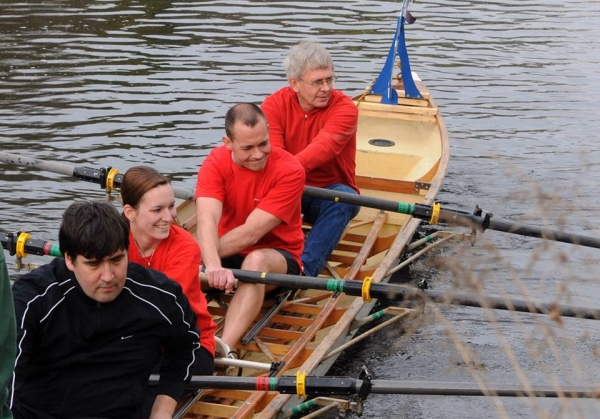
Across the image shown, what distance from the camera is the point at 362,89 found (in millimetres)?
15195

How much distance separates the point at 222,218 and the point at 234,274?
0.72 m

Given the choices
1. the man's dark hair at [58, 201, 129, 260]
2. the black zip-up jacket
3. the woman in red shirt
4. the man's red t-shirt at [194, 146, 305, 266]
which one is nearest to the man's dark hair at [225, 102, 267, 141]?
the man's red t-shirt at [194, 146, 305, 266]

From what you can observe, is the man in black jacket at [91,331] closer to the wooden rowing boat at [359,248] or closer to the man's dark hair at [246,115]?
the wooden rowing boat at [359,248]

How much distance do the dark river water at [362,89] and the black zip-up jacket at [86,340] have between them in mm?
1724

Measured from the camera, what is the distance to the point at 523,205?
36.6ft

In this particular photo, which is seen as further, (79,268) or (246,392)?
(246,392)

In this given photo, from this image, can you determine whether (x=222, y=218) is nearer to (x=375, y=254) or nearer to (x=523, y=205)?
(x=375, y=254)

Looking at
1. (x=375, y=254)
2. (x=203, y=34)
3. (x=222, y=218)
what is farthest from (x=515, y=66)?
(x=222, y=218)

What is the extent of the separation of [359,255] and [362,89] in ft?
24.3

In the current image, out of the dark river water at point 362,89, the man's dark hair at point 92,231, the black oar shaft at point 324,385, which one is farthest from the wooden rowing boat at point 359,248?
the man's dark hair at point 92,231

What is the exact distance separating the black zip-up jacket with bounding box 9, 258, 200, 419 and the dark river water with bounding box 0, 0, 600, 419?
1724 mm

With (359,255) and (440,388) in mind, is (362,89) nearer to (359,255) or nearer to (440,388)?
(359,255)

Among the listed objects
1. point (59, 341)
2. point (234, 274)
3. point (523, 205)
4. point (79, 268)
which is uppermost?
point (79, 268)

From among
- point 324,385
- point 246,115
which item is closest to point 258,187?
point 246,115
